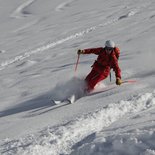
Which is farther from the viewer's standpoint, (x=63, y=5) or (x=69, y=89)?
(x=63, y=5)

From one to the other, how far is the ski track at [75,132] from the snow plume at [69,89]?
6.66 feet

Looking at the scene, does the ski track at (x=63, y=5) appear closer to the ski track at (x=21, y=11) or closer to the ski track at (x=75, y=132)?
the ski track at (x=21, y=11)

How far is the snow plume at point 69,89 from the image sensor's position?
357 inches

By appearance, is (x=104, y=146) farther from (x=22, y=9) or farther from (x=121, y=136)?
(x=22, y=9)

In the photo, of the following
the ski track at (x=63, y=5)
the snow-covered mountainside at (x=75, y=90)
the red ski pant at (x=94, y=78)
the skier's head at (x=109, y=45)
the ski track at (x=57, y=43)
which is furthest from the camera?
the ski track at (x=63, y=5)

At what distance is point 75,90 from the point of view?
30.2 ft

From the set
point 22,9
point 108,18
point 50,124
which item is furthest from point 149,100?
point 22,9

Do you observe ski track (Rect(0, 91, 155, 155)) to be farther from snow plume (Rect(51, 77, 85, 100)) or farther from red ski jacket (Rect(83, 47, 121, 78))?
snow plume (Rect(51, 77, 85, 100))

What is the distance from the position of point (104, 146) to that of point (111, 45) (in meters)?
4.16

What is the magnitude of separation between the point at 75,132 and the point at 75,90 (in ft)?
10.1

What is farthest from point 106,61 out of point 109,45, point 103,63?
point 109,45

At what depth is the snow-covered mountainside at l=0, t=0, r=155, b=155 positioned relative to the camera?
566 centimetres

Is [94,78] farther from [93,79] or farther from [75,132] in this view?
[75,132]

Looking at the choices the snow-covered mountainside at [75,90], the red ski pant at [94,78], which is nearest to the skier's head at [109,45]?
the red ski pant at [94,78]
